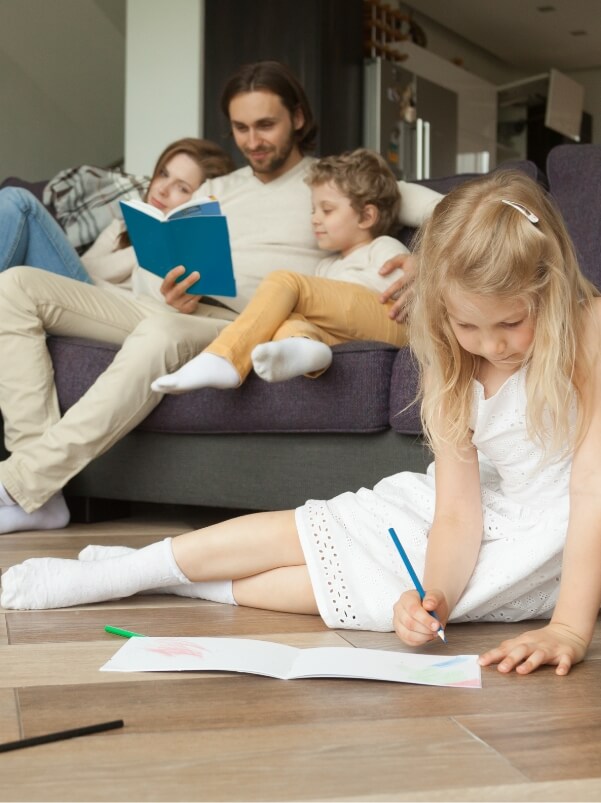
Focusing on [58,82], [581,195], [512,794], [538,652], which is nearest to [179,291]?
[581,195]

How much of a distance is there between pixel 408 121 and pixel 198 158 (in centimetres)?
325

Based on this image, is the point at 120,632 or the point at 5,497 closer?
the point at 120,632

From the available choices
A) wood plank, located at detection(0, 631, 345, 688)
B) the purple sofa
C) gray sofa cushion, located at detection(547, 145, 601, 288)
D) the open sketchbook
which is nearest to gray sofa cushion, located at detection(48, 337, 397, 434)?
the purple sofa

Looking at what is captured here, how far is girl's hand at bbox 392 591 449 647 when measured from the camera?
114 centimetres

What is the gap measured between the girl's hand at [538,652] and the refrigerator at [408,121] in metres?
4.56

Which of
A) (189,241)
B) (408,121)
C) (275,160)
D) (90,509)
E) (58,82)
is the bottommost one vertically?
(90,509)

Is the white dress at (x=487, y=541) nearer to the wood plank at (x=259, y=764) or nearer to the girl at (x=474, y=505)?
the girl at (x=474, y=505)

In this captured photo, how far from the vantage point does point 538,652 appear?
3.67ft

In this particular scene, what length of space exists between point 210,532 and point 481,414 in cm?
40

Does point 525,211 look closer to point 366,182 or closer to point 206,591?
point 206,591

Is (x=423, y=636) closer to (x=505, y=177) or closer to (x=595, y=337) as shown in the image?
(x=595, y=337)

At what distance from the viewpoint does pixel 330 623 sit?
133 cm

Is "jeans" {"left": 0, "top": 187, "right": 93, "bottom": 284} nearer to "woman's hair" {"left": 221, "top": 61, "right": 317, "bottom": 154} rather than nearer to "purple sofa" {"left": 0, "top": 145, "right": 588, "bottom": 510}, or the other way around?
"purple sofa" {"left": 0, "top": 145, "right": 588, "bottom": 510}

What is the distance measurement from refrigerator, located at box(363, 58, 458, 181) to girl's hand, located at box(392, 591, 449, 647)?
178 inches
